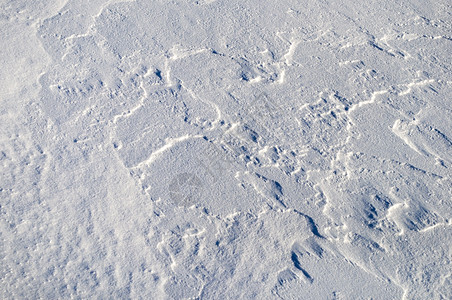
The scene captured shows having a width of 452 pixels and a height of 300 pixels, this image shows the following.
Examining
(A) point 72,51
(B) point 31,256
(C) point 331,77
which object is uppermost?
(A) point 72,51

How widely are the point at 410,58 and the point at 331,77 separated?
1.15 ft

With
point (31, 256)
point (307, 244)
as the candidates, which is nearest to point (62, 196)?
point (31, 256)

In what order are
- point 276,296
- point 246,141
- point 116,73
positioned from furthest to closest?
point 116,73
point 246,141
point 276,296

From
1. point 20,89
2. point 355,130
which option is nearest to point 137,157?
point 20,89

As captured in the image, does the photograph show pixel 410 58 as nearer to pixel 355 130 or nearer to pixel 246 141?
pixel 355 130

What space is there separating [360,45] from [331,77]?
0.76 ft

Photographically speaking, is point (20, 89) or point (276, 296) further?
point (20, 89)

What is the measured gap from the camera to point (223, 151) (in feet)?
4.66

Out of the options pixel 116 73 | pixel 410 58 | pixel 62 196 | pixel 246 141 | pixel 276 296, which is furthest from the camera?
pixel 410 58

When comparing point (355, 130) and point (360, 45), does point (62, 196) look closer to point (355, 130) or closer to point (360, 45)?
point (355, 130)

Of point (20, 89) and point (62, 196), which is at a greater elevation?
point (20, 89)

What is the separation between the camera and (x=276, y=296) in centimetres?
120

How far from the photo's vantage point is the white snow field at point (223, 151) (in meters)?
1.22

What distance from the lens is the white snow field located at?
4.01ft
